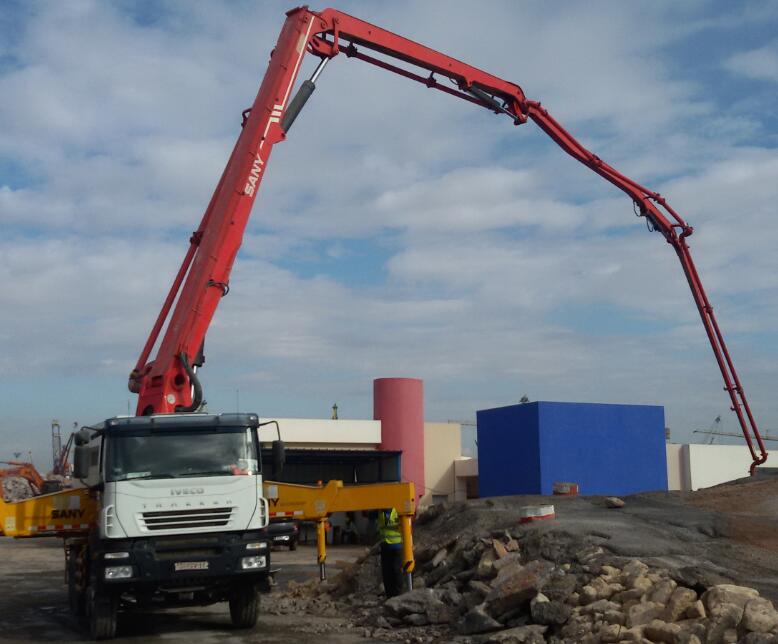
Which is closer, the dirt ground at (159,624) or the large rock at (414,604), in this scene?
the dirt ground at (159,624)

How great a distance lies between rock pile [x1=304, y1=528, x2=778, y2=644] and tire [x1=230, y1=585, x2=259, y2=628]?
188 centimetres

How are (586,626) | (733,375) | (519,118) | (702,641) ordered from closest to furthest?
(702,641) → (586,626) → (519,118) → (733,375)

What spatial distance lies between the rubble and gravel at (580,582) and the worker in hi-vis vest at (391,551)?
43 cm

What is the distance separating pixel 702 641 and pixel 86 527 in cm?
1006

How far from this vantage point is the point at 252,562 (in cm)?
1391

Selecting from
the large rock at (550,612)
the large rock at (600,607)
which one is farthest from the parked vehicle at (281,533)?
the large rock at (600,607)

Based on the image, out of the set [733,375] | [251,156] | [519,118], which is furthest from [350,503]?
[733,375]

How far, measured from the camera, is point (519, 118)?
22.8 metres

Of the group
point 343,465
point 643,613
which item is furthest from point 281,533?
point 343,465

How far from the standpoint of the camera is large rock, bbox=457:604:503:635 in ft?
44.9

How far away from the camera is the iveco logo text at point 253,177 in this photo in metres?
17.0

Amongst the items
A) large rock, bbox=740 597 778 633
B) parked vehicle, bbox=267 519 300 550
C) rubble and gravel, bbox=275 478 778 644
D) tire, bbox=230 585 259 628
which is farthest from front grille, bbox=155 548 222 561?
large rock, bbox=740 597 778 633

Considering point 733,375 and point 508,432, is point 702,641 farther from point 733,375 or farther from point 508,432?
point 508,432

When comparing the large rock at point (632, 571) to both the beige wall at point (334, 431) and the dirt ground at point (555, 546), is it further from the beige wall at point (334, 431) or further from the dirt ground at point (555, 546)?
the beige wall at point (334, 431)
